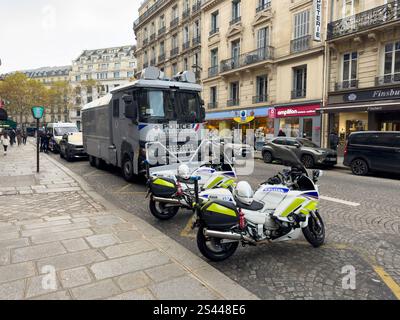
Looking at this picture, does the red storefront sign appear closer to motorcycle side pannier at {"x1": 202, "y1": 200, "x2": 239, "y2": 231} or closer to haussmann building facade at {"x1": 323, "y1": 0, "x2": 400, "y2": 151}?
haussmann building facade at {"x1": 323, "y1": 0, "x2": 400, "y2": 151}

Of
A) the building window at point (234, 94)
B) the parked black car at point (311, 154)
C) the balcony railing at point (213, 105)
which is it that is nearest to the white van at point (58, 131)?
the balcony railing at point (213, 105)

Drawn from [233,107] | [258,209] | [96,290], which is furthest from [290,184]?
[233,107]

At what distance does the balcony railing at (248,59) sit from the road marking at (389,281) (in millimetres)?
21613

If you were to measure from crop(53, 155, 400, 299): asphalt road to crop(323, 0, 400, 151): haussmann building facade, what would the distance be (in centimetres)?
1187

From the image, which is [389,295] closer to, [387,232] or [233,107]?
[387,232]

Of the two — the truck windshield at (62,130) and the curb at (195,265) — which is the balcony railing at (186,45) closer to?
the truck windshield at (62,130)

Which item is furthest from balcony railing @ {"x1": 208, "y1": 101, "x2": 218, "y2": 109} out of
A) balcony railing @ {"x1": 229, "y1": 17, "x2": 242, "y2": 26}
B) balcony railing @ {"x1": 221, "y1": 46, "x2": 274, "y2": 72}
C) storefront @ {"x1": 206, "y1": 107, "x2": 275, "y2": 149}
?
balcony railing @ {"x1": 229, "y1": 17, "x2": 242, "y2": 26}

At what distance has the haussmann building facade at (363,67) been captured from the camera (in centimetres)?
1588

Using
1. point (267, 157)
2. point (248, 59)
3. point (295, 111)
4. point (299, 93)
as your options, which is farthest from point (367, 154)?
point (248, 59)

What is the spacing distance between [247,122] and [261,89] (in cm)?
310

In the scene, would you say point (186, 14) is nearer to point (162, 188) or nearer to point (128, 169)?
point (128, 169)

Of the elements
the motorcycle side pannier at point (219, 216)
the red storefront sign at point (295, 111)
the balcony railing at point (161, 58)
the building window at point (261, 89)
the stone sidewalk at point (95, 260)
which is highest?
the balcony railing at point (161, 58)

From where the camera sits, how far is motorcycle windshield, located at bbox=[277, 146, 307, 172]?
4172 millimetres

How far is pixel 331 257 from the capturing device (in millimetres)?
3930
